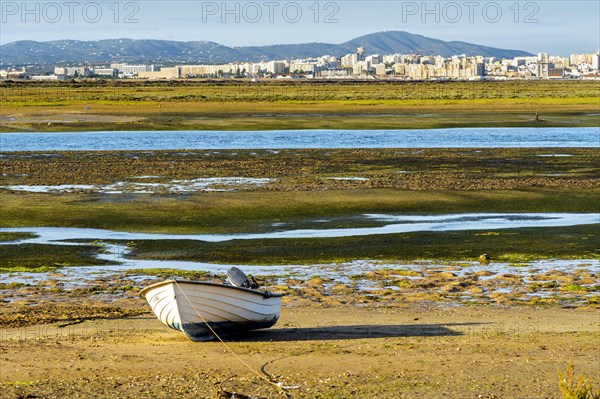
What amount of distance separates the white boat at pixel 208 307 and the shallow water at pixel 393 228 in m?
9.90

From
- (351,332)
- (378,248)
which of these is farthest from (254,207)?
(351,332)

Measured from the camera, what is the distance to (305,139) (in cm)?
5781

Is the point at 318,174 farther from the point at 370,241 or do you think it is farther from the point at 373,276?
the point at 373,276

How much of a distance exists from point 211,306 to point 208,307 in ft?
0.14

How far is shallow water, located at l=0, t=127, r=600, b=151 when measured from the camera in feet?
174

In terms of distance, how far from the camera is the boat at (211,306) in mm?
13703

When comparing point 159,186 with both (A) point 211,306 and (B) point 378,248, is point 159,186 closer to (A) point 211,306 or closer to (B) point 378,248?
(B) point 378,248

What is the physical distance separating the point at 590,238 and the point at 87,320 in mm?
13035

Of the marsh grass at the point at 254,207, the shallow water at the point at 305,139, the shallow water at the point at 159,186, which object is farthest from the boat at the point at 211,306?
the shallow water at the point at 305,139

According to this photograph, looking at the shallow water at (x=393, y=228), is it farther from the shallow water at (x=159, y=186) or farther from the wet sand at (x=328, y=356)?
the wet sand at (x=328, y=356)

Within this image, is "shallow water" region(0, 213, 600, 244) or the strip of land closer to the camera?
"shallow water" region(0, 213, 600, 244)

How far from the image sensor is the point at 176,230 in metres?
25.5

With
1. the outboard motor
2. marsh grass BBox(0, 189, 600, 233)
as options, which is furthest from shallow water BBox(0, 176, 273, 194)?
the outboard motor

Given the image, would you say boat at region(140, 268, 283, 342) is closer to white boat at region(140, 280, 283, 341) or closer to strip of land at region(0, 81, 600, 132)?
white boat at region(140, 280, 283, 341)
